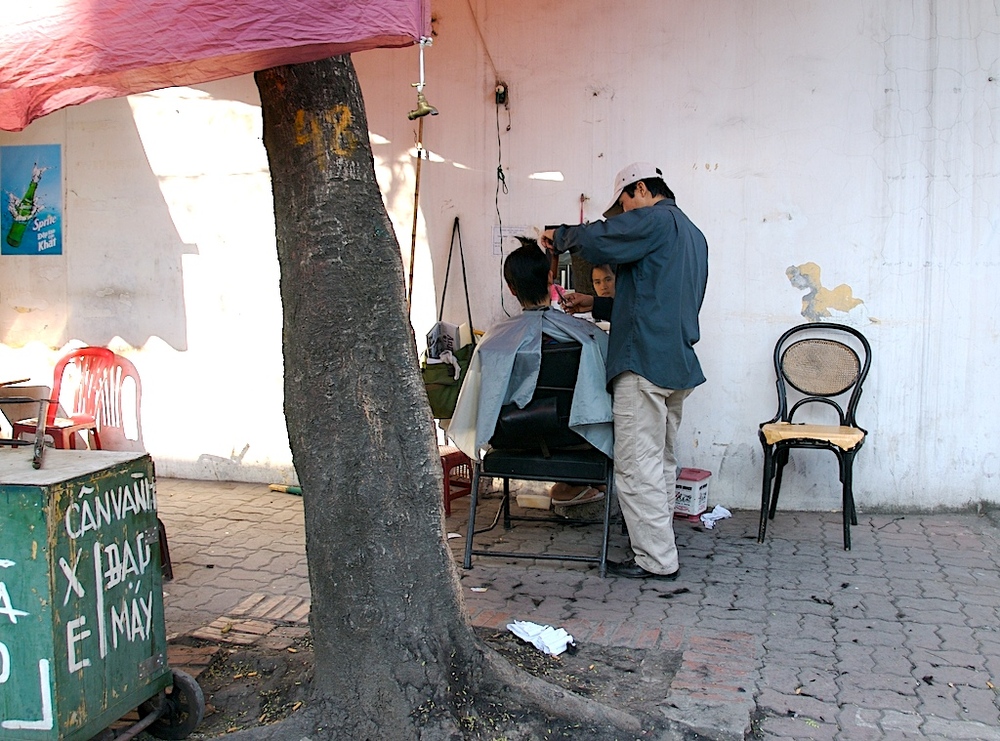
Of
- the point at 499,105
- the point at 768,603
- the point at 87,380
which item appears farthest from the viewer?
the point at 87,380

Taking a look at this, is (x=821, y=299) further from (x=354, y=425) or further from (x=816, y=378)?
(x=354, y=425)

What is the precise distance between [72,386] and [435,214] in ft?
8.88

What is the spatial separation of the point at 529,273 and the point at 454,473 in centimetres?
164

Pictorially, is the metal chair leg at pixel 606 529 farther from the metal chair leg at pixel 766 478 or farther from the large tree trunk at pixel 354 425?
the large tree trunk at pixel 354 425

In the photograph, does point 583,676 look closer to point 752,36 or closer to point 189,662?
point 189,662

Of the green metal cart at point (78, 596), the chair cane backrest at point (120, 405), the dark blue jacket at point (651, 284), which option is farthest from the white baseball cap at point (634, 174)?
the chair cane backrest at point (120, 405)

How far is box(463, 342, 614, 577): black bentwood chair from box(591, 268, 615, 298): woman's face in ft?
1.76

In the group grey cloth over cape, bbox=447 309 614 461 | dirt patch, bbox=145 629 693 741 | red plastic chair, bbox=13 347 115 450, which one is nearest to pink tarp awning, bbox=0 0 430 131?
dirt patch, bbox=145 629 693 741

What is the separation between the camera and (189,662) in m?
3.46

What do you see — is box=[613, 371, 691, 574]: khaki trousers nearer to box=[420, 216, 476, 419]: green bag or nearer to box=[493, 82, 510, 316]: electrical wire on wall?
box=[420, 216, 476, 419]: green bag

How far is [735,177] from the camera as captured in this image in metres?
5.13

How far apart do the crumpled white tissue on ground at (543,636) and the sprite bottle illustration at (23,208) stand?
4.67 metres

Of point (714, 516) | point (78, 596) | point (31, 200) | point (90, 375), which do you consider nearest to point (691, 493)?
point (714, 516)

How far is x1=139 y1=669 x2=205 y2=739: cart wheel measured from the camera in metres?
2.96
